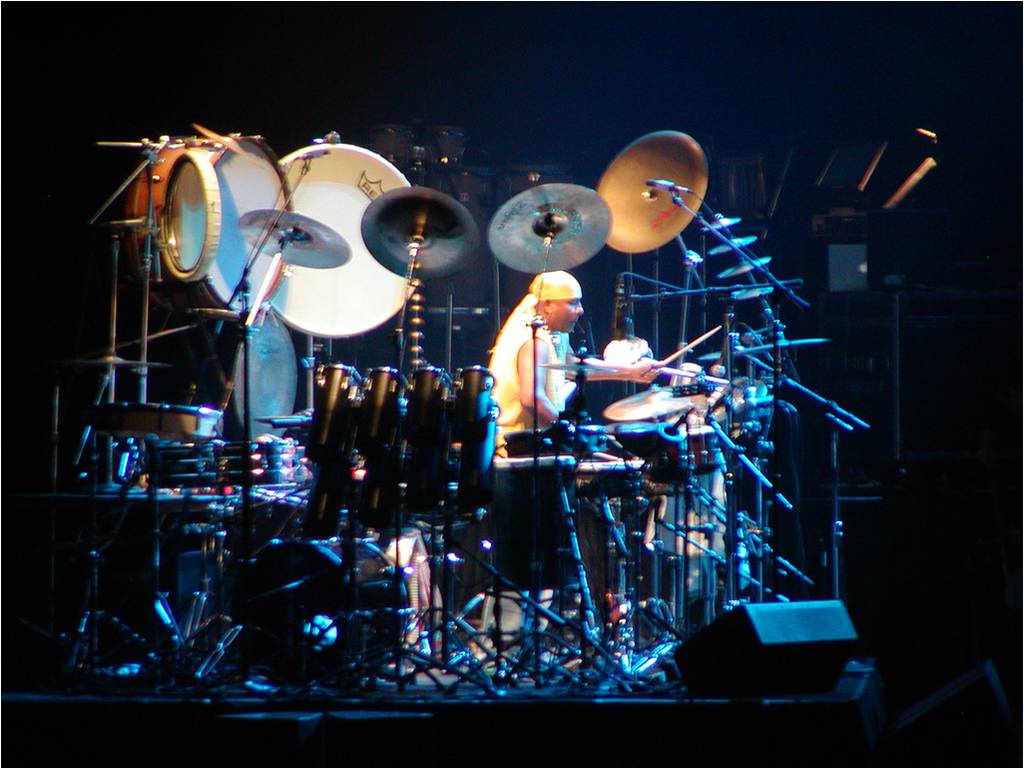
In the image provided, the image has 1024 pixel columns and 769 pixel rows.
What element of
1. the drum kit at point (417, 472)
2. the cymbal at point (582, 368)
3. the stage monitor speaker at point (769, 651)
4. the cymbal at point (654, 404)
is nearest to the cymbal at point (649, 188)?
the drum kit at point (417, 472)

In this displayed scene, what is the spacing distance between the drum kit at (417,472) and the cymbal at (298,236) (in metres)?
0.01

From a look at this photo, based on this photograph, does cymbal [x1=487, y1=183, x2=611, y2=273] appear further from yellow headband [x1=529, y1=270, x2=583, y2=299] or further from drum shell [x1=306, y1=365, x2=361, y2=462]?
drum shell [x1=306, y1=365, x2=361, y2=462]

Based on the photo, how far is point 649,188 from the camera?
6.44 m

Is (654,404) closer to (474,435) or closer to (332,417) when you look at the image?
(474,435)

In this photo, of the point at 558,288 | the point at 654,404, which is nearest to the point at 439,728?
the point at 654,404

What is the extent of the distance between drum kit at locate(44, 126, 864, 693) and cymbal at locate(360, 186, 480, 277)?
10 millimetres

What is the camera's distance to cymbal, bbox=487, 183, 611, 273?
573 cm

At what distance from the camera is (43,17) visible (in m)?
6.19

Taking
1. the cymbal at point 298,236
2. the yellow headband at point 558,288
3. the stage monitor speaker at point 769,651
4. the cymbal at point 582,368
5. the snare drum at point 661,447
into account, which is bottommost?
the stage monitor speaker at point 769,651

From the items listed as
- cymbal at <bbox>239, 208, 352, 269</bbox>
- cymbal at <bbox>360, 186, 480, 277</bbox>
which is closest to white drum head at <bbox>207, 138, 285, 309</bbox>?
cymbal at <bbox>239, 208, 352, 269</bbox>

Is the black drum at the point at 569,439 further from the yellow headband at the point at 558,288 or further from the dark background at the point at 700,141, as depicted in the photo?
the dark background at the point at 700,141

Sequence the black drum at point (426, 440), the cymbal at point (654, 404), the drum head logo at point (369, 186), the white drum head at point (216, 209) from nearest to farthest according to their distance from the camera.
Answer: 1. the black drum at point (426, 440)
2. the cymbal at point (654, 404)
3. the white drum head at point (216, 209)
4. the drum head logo at point (369, 186)

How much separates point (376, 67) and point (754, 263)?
261 cm

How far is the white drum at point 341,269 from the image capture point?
282 inches
